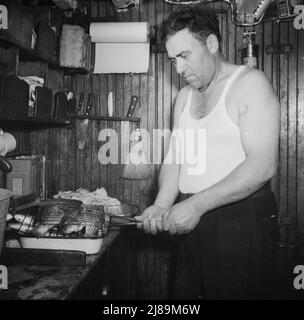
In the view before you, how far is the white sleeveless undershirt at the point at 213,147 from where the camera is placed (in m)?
1.76

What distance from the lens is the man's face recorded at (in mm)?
1930

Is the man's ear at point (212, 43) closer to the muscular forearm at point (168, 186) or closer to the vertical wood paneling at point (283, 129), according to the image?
the muscular forearm at point (168, 186)

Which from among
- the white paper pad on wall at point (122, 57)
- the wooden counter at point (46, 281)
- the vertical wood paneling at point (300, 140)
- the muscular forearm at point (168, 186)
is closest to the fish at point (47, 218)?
the wooden counter at point (46, 281)

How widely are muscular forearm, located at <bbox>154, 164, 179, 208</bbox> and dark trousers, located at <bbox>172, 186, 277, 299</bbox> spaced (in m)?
0.31

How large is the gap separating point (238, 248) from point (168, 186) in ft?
1.87

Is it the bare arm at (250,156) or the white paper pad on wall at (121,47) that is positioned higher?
the white paper pad on wall at (121,47)

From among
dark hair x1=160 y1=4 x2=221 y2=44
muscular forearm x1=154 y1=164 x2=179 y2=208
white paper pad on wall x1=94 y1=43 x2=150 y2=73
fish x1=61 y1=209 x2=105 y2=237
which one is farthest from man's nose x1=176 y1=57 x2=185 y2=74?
white paper pad on wall x1=94 y1=43 x2=150 y2=73

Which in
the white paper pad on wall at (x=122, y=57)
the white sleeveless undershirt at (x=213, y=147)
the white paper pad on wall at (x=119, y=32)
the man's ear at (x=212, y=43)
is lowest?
the white sleeveless undershirt at (x=213, y=147)

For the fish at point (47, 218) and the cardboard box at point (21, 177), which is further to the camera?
the cardboard box at point (21, 177)

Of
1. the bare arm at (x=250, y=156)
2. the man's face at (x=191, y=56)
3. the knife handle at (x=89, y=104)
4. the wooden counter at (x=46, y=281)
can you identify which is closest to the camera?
the wooden counter at (x=46, y=281)

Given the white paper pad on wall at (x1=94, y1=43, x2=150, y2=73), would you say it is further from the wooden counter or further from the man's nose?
the wooden counter

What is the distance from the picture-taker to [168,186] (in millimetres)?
2133

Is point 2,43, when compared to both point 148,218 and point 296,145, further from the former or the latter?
point 296,145

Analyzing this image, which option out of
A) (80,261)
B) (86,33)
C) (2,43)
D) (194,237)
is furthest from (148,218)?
(86,33)
